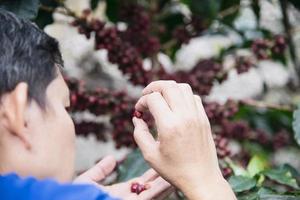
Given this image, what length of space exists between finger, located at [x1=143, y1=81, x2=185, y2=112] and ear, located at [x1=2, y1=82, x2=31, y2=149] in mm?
205

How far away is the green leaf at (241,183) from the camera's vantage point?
1.17 meters

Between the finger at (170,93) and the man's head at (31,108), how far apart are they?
13cm

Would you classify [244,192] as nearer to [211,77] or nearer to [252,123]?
[211,77]

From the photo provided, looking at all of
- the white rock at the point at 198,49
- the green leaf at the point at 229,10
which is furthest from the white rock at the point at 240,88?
the green leaf at the point at 229,10

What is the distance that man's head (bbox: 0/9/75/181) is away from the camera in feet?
2.83

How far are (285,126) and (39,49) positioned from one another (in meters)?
1.28

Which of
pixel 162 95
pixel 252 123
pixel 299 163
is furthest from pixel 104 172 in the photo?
pixel 299 163

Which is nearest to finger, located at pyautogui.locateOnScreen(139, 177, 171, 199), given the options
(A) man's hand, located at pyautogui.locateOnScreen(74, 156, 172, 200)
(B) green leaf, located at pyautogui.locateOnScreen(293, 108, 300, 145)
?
(A) man's hand, located at pyautogui.locateOnScreen(74, 156, 172, 200)

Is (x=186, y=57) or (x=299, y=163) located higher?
(x=186, y=57)

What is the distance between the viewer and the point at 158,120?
92cm

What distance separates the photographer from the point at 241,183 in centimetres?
119

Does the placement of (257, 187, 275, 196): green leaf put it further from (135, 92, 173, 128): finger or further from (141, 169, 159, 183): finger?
(135, 92, 173, 128): finger

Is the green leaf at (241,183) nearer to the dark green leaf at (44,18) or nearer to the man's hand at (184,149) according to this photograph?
the man's hand at (184,149)

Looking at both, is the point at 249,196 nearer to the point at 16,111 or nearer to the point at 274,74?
the point at 16,111
